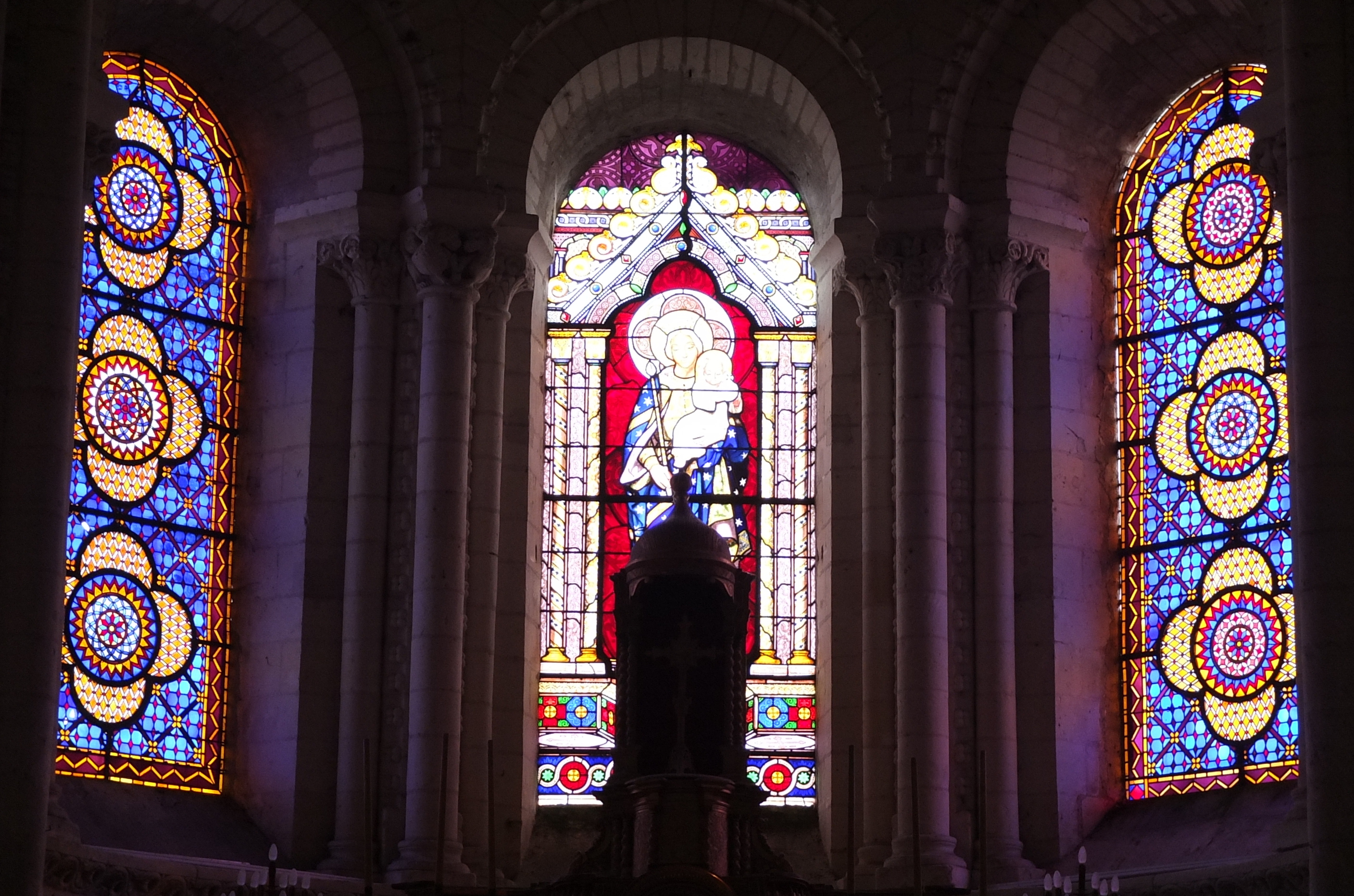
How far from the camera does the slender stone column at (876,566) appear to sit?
60.2 ft

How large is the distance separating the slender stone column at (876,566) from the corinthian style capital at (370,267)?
3.59 m

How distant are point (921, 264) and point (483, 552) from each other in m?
4.01

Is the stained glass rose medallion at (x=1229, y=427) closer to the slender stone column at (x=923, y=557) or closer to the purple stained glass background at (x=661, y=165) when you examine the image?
the slender stone column at (x=923, y=557)

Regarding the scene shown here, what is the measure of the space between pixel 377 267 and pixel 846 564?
14.2ft

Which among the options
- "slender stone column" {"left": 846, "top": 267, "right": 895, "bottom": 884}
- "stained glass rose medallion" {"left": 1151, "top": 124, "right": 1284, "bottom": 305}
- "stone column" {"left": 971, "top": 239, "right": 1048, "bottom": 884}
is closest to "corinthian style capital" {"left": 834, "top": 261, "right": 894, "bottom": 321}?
"slender stone column" {"left": 846, "top": 267, "right": 895, "bottom": 884}

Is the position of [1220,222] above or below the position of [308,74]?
below

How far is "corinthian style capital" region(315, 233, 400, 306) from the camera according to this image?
62.8 ft

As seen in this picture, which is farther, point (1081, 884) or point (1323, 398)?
point (1323, 398)

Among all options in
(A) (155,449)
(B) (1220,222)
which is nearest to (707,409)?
(B) (1220,222)

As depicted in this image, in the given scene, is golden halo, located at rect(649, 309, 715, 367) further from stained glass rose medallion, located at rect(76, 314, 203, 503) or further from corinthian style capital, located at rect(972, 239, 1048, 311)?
stained glass rose medallion, located at rect(76, 314, 203, 503)

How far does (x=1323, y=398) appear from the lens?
46.0ft

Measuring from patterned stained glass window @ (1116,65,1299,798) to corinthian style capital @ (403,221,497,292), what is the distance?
5.17 metres

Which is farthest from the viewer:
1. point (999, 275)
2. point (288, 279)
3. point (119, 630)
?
point (288, 279)

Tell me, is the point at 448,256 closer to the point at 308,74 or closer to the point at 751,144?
the point at 308,74
